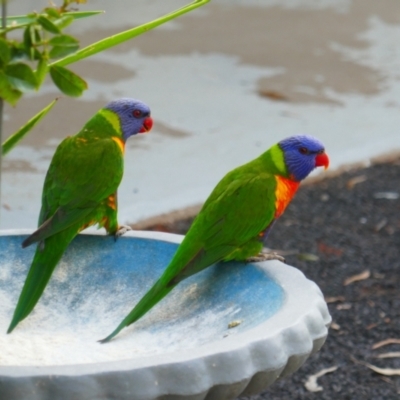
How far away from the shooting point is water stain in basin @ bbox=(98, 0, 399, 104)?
6.00 m

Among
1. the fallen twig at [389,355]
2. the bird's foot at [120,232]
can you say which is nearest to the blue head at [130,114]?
the bird's foot at [120,232]

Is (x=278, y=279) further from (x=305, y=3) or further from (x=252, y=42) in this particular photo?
(x=305, y=3)

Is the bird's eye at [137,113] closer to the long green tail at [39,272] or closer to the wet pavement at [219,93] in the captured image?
the long green tail at [39,272]

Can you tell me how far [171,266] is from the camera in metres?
1.70

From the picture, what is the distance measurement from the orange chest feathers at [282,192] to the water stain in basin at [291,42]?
12.3 feet

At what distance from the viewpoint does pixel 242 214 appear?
1.87 metres

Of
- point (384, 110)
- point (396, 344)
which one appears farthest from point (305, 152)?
point (384, 110)

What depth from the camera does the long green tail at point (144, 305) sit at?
1626 mm

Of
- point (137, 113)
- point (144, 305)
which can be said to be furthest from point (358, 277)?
point (144, 305)

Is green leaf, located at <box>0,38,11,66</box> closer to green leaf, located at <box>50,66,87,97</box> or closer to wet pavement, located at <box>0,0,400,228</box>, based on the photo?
green leaf, located at <box>50,66,87,97</box>

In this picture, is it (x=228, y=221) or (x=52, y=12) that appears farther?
(x=228, y=221)

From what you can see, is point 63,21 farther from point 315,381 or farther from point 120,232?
point 315,381

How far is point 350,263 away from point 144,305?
7.71 feet

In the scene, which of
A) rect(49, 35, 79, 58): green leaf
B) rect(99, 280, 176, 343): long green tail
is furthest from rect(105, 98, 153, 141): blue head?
rect(49, 35, 79, 58): green leaf
